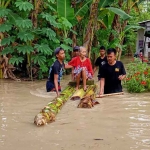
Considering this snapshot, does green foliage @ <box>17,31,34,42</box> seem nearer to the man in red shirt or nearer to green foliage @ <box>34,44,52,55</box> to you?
green foliage @ <box>34,44,52,55</box>

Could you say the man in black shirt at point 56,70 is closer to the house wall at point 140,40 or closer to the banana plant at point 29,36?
the banana plant at point 29,36

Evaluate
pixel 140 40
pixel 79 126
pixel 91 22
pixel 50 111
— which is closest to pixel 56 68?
pixel 50 111

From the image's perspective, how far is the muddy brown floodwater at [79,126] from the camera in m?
4.02

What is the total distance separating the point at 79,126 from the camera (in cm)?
480

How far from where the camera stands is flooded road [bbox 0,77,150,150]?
4023 mm

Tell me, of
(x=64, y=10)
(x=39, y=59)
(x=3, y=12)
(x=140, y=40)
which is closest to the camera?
(x=3, y=12)

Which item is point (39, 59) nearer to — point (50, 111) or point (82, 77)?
point (82, 77)

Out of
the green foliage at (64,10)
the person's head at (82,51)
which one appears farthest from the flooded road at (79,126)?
the green foliage at (64,10)

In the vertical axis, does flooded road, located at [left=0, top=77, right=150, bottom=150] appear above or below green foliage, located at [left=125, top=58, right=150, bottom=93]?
below

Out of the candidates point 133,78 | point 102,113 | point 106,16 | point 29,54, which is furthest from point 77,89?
point 106,16

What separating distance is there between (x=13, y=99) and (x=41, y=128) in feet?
8.18

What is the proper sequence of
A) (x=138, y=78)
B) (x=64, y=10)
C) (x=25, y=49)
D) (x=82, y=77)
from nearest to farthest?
(x=82, y=77), (x=138, y=78), (x=25, y=49), (x=64, y=10)

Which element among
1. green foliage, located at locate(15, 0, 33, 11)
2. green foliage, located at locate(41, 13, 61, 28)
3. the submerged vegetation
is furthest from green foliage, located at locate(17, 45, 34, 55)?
green foliage, located at locate(15, 0, 33, 11)

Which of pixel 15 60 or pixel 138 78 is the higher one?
pixel 15 60
